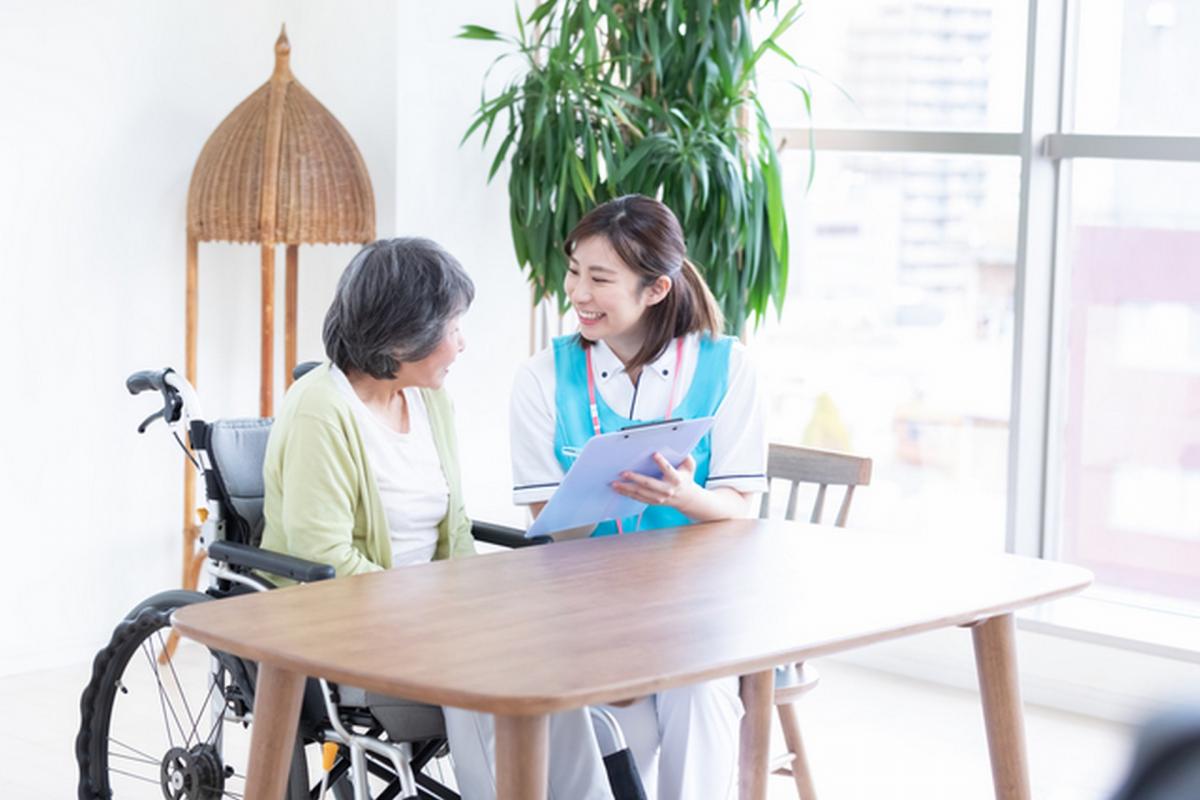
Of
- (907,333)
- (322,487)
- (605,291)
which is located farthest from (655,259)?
(907,333)

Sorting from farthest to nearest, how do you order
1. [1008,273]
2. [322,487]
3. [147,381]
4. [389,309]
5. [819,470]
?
[1008,273], [819,470], [147,381], [389,309], [322,487]

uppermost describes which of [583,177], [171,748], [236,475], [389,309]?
[583,177]

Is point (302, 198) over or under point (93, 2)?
under

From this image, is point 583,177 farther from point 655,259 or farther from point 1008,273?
point 1008,273

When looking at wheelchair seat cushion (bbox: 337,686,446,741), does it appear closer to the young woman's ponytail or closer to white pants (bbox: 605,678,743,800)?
white pants (bbox: 605,678,743,800)

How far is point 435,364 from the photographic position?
2498mm

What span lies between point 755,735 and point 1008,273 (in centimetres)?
215

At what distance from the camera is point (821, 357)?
4.53 meters

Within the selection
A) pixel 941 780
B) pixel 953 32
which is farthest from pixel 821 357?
pixel 941 780

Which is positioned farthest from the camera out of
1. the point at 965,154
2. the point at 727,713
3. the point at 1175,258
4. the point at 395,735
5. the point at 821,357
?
the point at 821,357

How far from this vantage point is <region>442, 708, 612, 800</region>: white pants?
2.20m

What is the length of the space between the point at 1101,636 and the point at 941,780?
2.36ft

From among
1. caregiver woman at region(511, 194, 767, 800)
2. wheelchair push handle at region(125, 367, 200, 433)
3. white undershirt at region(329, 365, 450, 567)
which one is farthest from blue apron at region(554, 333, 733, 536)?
wheelchair push handle at region(125, 367, 200, 433)

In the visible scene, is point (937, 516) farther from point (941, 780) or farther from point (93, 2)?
point (93, 2)
